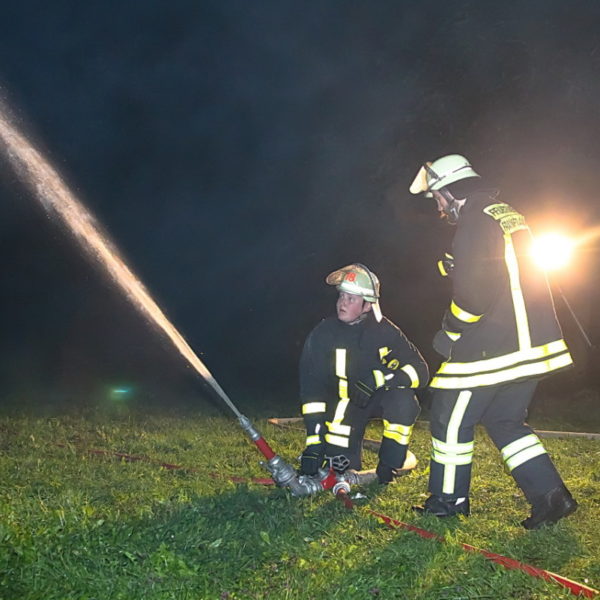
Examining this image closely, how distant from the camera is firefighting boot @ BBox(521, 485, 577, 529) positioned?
4.64m

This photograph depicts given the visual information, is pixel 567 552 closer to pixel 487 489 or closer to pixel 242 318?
pixel 487 489

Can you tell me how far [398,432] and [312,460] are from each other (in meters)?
0.76

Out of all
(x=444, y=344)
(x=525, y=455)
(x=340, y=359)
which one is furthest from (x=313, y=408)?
(x=525, y=455)

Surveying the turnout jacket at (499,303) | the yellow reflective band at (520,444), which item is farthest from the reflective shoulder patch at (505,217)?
the yellow reflective band at (520,444)

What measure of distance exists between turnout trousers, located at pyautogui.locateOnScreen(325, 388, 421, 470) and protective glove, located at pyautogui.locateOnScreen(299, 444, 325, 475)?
15.8 inches

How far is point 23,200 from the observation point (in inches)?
749

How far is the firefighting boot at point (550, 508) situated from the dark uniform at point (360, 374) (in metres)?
1.44

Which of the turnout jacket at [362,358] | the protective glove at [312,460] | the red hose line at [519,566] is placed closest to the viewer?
the red hose line at [519,566]

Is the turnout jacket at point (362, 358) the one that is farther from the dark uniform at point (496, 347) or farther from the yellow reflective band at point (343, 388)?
the dark uniform at point (496, 347)

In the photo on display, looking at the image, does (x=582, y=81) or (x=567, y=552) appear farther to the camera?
(x=582, y=81)

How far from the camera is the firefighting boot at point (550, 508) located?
15.2 ft

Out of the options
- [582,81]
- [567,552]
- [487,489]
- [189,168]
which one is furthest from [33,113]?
[567,552]

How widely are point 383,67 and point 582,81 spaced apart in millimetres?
5033

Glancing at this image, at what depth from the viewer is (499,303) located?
15.6 ft
